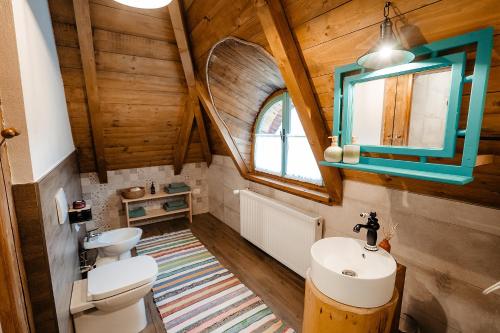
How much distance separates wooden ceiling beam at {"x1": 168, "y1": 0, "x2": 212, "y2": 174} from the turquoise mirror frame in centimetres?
147

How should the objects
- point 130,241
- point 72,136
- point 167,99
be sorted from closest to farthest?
point 130,241
point 72,136
point 167,99

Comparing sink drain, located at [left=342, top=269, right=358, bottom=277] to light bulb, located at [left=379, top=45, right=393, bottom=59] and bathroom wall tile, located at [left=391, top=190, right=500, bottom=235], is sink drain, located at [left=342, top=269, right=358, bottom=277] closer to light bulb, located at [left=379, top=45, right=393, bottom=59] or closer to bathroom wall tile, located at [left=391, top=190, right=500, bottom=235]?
bathroom wall tile, located at [left=391, top=190, right=500, bottom=235]

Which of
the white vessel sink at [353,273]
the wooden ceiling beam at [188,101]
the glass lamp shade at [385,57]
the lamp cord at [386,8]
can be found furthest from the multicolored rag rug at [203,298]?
the lamp cord at [386,8]

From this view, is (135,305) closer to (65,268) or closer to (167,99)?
(65,268)

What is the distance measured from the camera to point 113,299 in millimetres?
1467

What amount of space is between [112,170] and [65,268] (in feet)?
6.89

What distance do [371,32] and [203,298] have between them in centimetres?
219

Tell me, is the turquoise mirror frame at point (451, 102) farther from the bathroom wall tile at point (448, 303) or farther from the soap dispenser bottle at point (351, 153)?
the bathroom wall tile at point (448, 303)

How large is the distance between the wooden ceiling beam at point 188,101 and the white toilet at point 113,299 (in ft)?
5.74

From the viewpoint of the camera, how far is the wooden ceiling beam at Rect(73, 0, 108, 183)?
166 cm

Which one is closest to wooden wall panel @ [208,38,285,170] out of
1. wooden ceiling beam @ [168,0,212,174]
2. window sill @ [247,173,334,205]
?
wooden ceiling beam @ [168,0,212,174]

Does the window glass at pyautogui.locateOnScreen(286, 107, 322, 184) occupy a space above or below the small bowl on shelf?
above

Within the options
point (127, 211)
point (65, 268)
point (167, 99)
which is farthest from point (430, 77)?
point (127, 211)

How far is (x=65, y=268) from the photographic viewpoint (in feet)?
4.46
